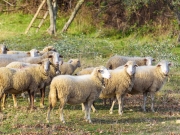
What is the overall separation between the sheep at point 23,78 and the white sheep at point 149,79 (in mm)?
2430

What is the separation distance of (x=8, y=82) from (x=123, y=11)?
59.7 ft

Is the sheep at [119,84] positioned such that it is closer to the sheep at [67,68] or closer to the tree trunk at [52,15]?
the sheep at [67,68]

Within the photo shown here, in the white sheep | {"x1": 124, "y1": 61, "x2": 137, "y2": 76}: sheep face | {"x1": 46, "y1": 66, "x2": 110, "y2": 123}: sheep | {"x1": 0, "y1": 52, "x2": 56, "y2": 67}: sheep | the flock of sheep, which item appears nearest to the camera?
{"x1": 46, "y1": 66, "x2": 110, "y2": 123}: sheep

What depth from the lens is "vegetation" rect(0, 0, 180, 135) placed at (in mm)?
9523

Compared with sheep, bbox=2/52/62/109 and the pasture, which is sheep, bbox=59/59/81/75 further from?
sheep, bbox=2/52/62/109

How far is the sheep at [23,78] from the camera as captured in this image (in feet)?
34.4

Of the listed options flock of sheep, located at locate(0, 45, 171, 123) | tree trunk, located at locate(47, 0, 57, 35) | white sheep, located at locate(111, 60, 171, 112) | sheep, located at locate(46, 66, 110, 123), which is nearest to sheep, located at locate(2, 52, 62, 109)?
flock of sheep, located at locate(0, 45, 171, 123)

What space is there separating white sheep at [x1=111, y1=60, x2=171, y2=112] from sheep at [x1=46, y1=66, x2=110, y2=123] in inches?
73.6

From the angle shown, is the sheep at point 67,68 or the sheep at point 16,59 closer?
the sheep at point 16,59

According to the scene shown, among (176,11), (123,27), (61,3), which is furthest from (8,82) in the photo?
(61,3)

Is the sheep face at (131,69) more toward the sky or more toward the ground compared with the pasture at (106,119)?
more toward the sky

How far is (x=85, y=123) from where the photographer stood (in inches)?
392

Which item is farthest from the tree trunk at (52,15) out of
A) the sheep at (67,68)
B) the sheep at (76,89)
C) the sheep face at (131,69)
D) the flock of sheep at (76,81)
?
the sheep at (76,89)

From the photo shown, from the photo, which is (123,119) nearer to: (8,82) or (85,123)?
(85,123)
